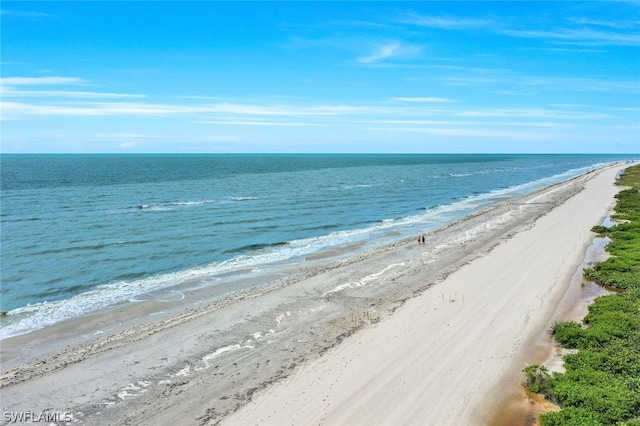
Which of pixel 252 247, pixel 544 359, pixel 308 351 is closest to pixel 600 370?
pixel 544 359

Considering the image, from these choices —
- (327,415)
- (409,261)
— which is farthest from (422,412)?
(409,261)

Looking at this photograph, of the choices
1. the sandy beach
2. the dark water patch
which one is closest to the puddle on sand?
the sandy beach

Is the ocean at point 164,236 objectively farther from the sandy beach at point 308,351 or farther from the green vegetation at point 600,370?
the green vegetation at point 600,370

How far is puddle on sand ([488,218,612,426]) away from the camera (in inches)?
527

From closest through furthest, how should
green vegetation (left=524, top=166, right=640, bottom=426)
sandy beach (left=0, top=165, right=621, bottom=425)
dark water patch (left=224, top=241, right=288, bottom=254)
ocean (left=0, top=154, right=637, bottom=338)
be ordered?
green vegetation (left=524, top=166, right=640, bottom=426)
sandy beach (left=0, top=165, right=621, bottom=425)
ocean (left=0, top=154, right=637, bottom=338)
dark water patch (left=224, top=241, right=288, bottom=254)

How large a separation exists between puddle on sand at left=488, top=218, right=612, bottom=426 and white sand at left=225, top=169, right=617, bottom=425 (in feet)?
1.38

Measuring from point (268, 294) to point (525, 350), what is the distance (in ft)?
43.6

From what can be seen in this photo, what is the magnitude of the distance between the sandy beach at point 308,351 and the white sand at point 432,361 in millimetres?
59

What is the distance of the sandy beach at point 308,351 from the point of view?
14.0 metres

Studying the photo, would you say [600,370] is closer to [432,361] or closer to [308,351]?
[432,361]

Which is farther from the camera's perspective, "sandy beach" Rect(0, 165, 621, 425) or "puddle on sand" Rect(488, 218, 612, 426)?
"sandy beach" Rect(0, 165, 621, 425)

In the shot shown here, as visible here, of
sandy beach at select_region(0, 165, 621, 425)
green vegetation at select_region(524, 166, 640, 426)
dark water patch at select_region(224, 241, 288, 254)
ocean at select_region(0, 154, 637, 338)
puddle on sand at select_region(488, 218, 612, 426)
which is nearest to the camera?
green vegetation at select_region(524, 166, 640, 426)

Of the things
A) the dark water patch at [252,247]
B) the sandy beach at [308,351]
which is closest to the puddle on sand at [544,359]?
the sandy beach at [308,351]

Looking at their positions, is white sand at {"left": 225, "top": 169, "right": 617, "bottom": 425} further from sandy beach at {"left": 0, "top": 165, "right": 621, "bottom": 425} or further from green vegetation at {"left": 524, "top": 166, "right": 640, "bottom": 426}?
green vegetation at {"left": 524, "top": 166, "right": 640, "bottom": 426}
